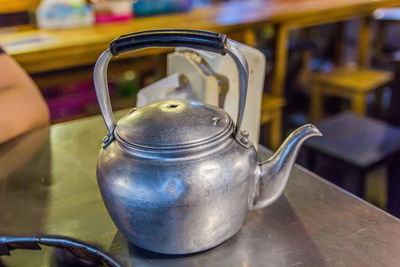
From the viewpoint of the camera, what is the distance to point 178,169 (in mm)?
651

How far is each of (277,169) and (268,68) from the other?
3.50 metres

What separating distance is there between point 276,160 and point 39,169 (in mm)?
704

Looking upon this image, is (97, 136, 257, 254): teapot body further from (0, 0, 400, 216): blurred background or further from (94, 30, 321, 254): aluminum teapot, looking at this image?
(0, 0, 400, 216): blurred background

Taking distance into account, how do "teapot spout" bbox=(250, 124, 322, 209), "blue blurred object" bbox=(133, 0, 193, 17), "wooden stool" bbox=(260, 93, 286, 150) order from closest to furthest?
"teapot spout" bbox=(250, 124, 322, 209)
"wooden stool" bbox=(260, 93, 286, 150)
"blue blurred object" bbox=(133, 0, 193, 17)

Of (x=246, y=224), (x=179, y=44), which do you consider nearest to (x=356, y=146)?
(x=246, y=224)

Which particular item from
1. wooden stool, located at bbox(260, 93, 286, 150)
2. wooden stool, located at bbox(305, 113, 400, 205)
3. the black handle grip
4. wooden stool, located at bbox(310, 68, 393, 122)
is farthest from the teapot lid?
wooden stool, located at bbox(310, 68, 393, 122)

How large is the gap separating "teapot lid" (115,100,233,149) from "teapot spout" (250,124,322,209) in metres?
0.13

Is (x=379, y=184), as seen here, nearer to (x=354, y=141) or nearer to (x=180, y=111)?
(x=354, y=141)

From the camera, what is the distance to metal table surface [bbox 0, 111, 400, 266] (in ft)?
2.41

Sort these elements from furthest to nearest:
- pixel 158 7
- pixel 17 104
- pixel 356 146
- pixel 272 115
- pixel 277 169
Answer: pixel 158 7
pixel 272 115
pixel 356 146
pixel 17 104
pixel 277 169

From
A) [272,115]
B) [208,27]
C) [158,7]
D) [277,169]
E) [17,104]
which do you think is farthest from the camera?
[158,7]

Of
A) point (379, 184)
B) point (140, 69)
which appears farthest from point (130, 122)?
point (140, 69)

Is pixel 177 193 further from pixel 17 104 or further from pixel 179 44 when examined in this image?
pixel 17 104

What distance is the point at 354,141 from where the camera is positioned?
77.1 inches
